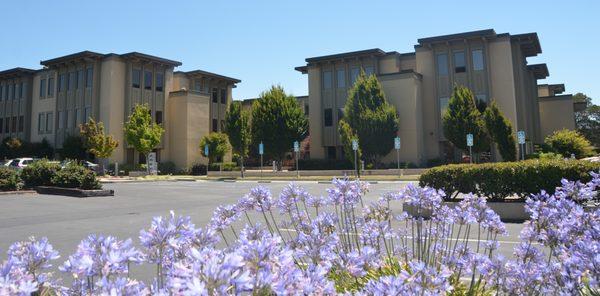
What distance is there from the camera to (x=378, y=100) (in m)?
40.0

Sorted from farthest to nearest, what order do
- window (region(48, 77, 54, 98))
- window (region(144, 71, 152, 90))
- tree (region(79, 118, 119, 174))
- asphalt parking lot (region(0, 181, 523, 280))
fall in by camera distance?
1. window (region(48, 77, 54, 98))
2. window (region(144, 71, 152, 90))
3. tree (region(79, 118, 119, 174))
4. asphalt parking lot (region(0, 181, 523, 280))

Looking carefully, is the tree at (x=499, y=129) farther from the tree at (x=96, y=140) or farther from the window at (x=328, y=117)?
the tree at (x=96, y=140)

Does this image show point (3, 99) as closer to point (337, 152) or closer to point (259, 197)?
point (337, 152)

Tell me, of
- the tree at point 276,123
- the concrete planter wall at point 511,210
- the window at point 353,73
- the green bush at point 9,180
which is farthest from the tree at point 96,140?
the concrete planter wall at point 511,210

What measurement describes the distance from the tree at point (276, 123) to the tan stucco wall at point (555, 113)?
91.4 ft

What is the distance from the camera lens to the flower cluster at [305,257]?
1667mm

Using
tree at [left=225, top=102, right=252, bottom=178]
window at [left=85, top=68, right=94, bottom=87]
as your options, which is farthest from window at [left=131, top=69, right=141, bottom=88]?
tree at [left=225, top=102, right=252, bottom=178]

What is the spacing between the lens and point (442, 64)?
4131cm

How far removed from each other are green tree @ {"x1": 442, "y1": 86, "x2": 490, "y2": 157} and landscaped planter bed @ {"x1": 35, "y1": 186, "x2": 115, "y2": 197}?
26084 millimetres

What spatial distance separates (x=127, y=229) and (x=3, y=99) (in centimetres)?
5452

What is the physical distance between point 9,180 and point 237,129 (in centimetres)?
2406

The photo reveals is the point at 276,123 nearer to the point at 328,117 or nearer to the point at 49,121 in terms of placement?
the point at 328,117

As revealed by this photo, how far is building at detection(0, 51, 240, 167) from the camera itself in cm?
4584

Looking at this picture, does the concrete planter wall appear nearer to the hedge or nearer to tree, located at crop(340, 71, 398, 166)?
the hedge
